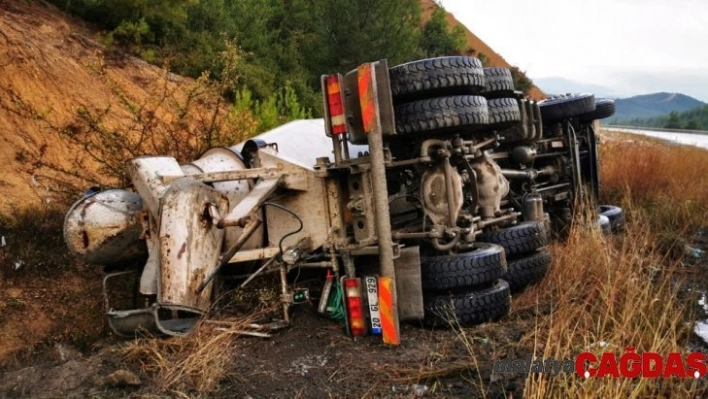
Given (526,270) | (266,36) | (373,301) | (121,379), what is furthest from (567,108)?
(266,36)

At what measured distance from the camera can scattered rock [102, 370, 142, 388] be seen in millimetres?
2865

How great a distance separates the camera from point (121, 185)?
5023mm

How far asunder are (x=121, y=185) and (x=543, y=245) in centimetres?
345

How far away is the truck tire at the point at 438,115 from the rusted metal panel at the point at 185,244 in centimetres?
126

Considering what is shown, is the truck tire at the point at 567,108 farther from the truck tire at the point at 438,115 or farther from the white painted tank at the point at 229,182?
the white painted tank at the point at 229,182

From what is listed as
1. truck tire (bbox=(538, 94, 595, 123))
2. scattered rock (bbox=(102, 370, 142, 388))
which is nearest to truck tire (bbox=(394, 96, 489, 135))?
scattered rock (bbox=(102, 370, 142, 388))

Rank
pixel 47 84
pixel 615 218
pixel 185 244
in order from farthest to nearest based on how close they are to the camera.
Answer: pixel 47 84, pixel 615 218, pixel 185 244

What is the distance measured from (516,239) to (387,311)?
4.51ft

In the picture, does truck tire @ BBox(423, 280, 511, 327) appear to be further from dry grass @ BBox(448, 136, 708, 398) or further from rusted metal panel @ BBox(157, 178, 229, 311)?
rusted metal panel @ BBox(157, 178, 229, 311)

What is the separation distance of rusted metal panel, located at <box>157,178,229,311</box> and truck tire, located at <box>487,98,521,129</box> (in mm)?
2031

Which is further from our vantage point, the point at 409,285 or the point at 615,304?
the point at 409,285

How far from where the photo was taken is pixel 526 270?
4.30m

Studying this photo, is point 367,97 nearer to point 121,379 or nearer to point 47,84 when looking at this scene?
point 121,379

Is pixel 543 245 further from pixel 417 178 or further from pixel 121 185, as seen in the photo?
pixel 121 185
